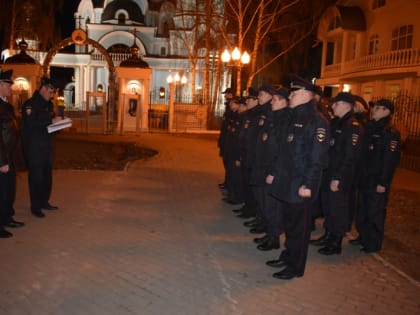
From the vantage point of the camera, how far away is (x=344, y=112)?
6129 mm

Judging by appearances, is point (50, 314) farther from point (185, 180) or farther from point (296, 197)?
point (185, 180)

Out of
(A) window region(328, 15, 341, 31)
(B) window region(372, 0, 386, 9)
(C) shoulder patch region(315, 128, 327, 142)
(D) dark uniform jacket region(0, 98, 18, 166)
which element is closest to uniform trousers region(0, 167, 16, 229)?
(D) dark uniform jacket region(0, 98, 18, 166)

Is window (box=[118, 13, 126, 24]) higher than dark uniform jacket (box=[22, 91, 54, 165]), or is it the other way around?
window (box=[118, 13, 126, 24])

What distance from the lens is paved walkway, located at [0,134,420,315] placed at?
454 centimetres

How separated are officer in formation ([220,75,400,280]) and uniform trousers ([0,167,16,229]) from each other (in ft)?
11.4

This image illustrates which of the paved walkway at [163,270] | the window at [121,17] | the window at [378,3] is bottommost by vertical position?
the paved walkway at [163,270]

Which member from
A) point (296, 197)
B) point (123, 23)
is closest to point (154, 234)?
point (296, 197)

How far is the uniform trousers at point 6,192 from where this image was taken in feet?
20.9

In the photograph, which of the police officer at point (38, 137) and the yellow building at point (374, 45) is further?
the yellow building at point (374, 45)

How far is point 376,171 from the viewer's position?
625cm

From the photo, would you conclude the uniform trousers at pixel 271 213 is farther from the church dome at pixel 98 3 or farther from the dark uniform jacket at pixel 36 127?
the church dome at pixel 98 3

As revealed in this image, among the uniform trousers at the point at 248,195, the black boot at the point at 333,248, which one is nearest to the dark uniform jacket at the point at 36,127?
the uniform trousers at the point at 248,195

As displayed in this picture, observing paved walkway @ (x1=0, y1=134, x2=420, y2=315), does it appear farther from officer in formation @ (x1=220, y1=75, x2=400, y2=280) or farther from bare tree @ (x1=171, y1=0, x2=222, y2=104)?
bare tree @ (x1=171, y1=0, x2=222, y2=104)

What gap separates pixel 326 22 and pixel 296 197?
31.5 meters
